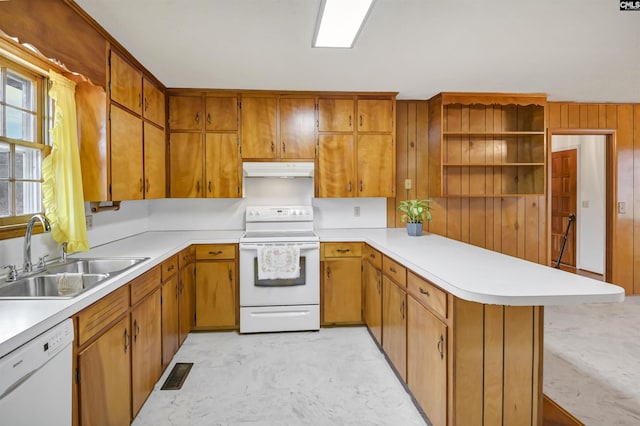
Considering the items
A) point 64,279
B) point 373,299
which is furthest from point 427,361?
point 64,279

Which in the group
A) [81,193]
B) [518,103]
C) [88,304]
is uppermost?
[518,103]

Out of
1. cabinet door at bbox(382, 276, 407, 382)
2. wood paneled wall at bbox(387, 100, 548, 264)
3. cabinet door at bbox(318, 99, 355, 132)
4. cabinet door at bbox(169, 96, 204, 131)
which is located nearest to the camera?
cabinet door at bbox(382, 276, 407, 382)

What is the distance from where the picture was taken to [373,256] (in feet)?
10.3

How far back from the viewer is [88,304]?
1491mm

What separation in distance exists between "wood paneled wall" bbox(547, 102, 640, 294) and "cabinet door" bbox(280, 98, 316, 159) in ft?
9.44

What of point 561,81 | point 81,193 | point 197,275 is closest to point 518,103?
point 561,81

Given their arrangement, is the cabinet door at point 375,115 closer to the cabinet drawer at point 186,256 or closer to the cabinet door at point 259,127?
the cabinet door at point 259,127

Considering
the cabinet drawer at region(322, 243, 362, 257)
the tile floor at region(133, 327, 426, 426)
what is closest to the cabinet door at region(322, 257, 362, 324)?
the cabinet drawer at region(322, 243, 362, 257)

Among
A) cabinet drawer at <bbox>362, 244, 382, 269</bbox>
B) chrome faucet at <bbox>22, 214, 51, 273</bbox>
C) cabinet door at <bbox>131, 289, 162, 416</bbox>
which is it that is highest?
chrome faucet at <bbox>22, 214, 51, 273</bbox>

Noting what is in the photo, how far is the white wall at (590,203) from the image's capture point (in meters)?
5.20

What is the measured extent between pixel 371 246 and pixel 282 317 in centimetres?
105

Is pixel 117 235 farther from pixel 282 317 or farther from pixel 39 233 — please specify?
pixel 282 317

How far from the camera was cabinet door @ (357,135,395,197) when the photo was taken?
3.73 metres

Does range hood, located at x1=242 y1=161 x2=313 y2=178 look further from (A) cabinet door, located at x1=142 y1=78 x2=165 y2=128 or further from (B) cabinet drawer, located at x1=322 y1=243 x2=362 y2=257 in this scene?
(A) cabinet door, located at x1=142 y1=78 x2=165 y2=128
